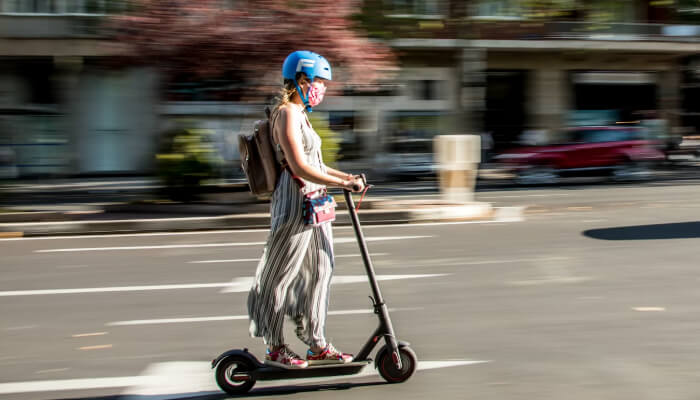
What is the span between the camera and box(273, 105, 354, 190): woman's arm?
396 cm

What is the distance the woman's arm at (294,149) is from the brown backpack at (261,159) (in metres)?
0.10

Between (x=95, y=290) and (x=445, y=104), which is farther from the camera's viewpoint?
(x=445, y=104)

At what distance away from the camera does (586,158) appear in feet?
61.2

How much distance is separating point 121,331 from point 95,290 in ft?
5.11

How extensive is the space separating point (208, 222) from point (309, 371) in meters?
7.23

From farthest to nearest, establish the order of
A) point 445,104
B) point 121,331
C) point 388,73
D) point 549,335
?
1. point 445,104
2. point 388,73
3. point 121,331
4. point 549,335

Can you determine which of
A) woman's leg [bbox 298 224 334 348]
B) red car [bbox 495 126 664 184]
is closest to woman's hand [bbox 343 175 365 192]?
woman's leg [bbox 298 224 334 348]

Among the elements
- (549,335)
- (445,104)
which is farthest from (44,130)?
(549,335)

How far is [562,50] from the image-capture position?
1059 inches

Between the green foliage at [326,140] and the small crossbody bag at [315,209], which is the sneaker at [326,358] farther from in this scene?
the green foliage at [326,140]

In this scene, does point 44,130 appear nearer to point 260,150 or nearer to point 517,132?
point 517,132

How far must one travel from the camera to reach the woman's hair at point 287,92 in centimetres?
404

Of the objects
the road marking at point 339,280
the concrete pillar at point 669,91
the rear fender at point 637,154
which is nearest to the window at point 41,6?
the rear fender at point 637,154

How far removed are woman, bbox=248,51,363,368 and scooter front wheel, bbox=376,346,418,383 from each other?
0.18m
